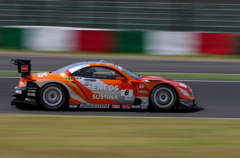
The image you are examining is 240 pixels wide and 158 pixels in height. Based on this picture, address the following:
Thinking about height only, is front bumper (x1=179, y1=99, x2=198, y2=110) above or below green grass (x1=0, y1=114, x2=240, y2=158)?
above

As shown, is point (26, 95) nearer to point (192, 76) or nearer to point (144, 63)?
point (192, 76)

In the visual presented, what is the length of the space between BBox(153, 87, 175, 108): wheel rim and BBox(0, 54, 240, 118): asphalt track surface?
216mm

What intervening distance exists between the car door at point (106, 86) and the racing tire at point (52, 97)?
51 centimetres

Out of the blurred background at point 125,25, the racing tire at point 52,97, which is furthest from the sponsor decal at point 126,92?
the blurred background at point 125,25

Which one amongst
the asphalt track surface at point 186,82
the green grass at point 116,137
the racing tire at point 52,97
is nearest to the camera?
the green grass at point 116,137

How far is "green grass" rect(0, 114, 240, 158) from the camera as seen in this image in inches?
213

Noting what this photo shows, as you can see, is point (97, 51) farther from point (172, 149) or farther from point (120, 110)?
point (172, 149)

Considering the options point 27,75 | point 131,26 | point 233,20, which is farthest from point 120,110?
point 233,20

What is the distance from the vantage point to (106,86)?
8742mm

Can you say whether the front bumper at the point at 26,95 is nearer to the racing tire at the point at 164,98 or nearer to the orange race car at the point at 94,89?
the orange race car at the point at 94,89

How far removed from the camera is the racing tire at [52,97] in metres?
8.72

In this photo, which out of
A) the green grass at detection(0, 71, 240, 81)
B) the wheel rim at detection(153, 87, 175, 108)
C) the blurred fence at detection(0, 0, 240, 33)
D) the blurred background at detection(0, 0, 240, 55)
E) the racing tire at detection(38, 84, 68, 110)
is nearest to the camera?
the racing tire at detection(38, 84, 68, 110)

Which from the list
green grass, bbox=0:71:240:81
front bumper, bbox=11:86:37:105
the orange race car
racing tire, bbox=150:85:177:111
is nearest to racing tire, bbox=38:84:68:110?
the orange race car

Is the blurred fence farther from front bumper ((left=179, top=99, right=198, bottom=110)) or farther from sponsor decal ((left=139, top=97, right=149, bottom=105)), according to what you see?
sponsor decal ((left=139, top=97, right=149, bottom=105))
